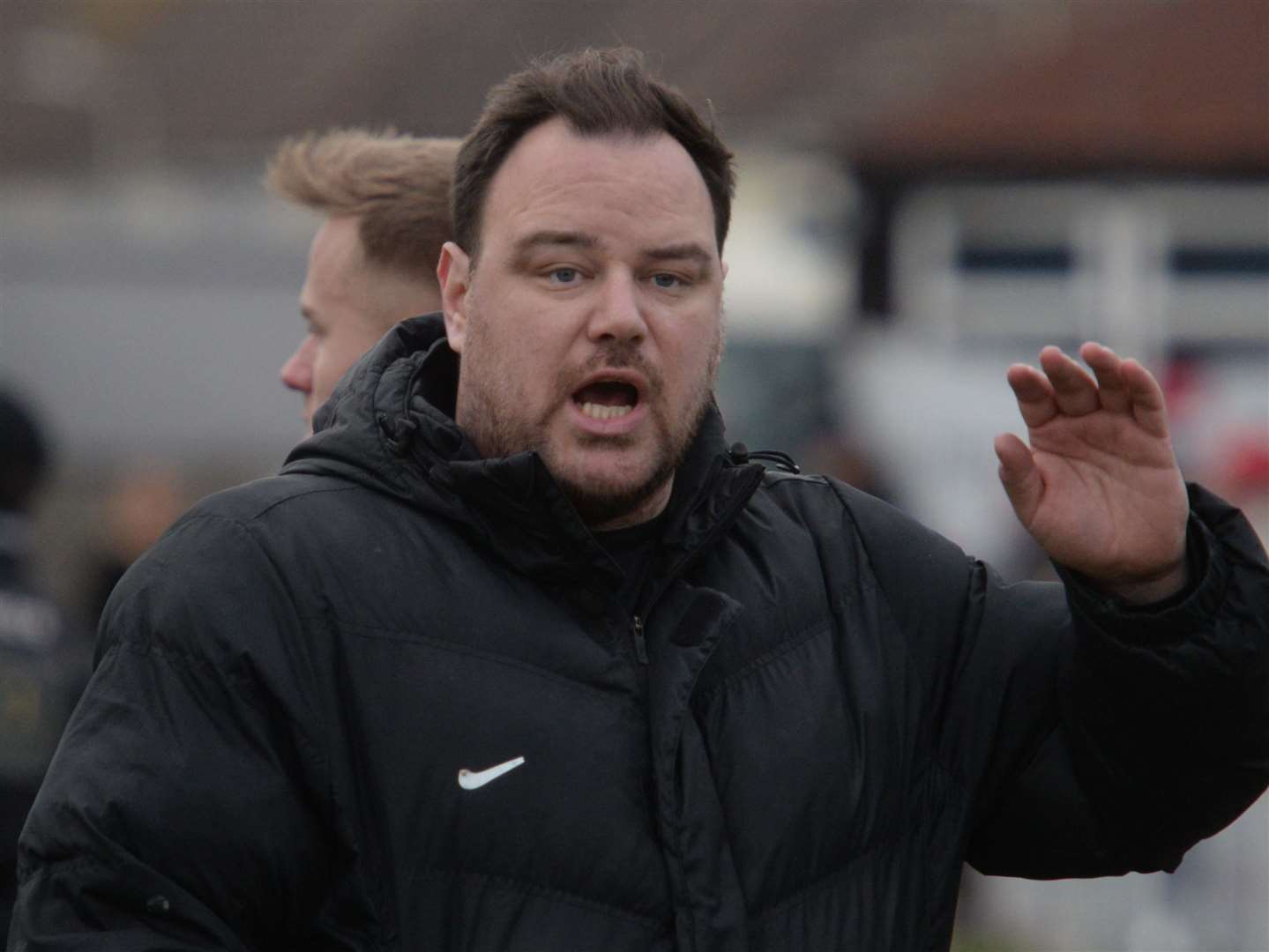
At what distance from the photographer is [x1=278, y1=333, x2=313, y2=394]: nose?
405 centimetres

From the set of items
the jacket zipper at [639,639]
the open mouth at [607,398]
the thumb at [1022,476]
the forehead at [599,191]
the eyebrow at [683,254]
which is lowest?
the jacket zipper at [639,639]

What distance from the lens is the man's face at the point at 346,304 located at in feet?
13.0

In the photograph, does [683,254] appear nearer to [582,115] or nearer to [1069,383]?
[582,115]

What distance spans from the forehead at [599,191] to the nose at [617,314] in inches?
2.4

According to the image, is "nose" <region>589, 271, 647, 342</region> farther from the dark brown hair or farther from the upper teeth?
the dark brown hair

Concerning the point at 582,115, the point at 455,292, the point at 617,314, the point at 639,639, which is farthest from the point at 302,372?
the point at 639,639

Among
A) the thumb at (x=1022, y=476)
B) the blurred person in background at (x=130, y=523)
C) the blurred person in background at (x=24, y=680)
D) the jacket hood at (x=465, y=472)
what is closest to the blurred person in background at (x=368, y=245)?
the jacket hood at (x=465, y=472)

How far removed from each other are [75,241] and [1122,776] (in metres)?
10.7

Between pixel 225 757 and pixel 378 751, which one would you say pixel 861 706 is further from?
pixel 225 757

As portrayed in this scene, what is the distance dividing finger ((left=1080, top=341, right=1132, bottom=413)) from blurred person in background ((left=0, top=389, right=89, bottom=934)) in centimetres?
273

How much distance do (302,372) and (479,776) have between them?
1.55m

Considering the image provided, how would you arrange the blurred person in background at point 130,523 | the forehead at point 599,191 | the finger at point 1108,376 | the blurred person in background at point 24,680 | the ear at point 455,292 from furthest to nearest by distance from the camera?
the blurred person in background at point 130,523 → the blurred person in background at point 24,680 → the ear at point 455,292 → the forehead at point 599,191 → the finger at point 1108,376

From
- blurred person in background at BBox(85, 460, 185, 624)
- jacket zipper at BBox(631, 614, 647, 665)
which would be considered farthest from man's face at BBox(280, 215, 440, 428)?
blurred person in background at BBox(85, 460, 185, 624)

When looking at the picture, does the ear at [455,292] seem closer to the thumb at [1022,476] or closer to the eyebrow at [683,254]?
the eyebrow at [683,254]
